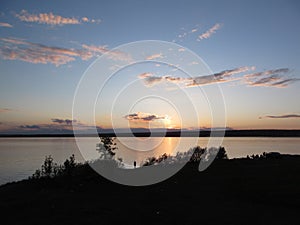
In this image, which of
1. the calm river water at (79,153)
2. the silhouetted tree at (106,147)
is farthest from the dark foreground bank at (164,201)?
the calm river water at (79,153)

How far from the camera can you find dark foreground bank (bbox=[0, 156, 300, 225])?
990 centimetres

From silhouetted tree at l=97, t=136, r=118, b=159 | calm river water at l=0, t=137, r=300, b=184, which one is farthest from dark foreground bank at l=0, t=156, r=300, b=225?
calm river water at l=0, t=137, r=300, b=184

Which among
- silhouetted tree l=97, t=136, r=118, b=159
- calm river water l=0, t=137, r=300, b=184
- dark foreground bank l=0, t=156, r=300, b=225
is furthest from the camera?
calm river water l=0, t=137, r=300, b=184

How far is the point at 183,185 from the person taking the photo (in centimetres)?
1546

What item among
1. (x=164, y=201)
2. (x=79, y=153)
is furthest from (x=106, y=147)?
(x=79, y=153)

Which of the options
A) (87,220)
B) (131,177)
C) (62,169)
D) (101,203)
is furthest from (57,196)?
(62,169)

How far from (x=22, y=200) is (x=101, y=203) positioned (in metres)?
3.92

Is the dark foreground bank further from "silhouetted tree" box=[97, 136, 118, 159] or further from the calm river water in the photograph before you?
the calm river water

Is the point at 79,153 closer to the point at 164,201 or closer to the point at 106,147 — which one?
the point at 106,147

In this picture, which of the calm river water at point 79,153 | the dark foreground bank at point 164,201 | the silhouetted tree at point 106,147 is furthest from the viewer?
the calm river water at point 79,153

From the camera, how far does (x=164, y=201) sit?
12.2 metres

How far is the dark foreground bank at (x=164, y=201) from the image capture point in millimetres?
9895

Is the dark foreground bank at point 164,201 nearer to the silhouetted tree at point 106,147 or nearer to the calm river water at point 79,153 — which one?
the silhouetted tree at point 106,147

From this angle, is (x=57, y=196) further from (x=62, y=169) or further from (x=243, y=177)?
(x=243, y=177)
